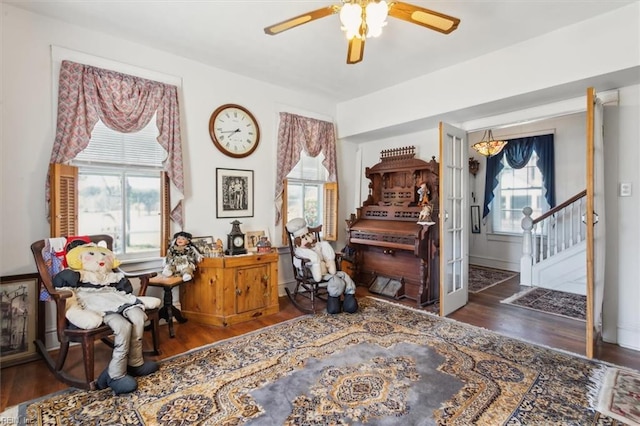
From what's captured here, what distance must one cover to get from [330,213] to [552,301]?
3189 millimetres

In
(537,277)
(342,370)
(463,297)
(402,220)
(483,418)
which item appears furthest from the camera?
(537,277)

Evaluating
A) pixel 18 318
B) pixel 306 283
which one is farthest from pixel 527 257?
pixel 18 318

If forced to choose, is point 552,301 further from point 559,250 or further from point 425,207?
point 425,207

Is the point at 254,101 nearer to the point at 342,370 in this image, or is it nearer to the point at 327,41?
the point at 327,41

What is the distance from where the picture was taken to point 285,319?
347 cm

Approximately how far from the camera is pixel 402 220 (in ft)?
14.0

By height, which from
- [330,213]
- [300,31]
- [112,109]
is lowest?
[330,213]

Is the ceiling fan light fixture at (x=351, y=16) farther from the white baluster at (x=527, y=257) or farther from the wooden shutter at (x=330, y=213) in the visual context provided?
the white baluster at (x=527, y=257)

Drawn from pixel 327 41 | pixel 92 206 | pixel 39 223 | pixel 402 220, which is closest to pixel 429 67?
pixel 327 41

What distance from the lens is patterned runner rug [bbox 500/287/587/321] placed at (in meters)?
3.71

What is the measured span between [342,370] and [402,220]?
238 cm

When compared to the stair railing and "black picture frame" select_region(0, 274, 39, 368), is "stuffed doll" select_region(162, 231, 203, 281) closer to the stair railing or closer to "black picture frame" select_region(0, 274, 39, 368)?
"black picture frame" select_region(0, 274, 39, 368)

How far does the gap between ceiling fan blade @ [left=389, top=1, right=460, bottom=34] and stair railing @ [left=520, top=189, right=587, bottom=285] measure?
3.95m

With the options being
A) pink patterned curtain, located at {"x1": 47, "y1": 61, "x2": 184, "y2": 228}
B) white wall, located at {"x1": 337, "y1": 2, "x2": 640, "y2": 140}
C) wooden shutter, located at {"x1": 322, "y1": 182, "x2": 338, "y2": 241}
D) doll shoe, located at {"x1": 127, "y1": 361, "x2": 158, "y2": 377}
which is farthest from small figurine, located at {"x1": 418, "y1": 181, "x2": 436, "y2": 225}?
doll shoe, located at {"x1": 127, "y1": 361, "x2": 158, "y2": 377}
